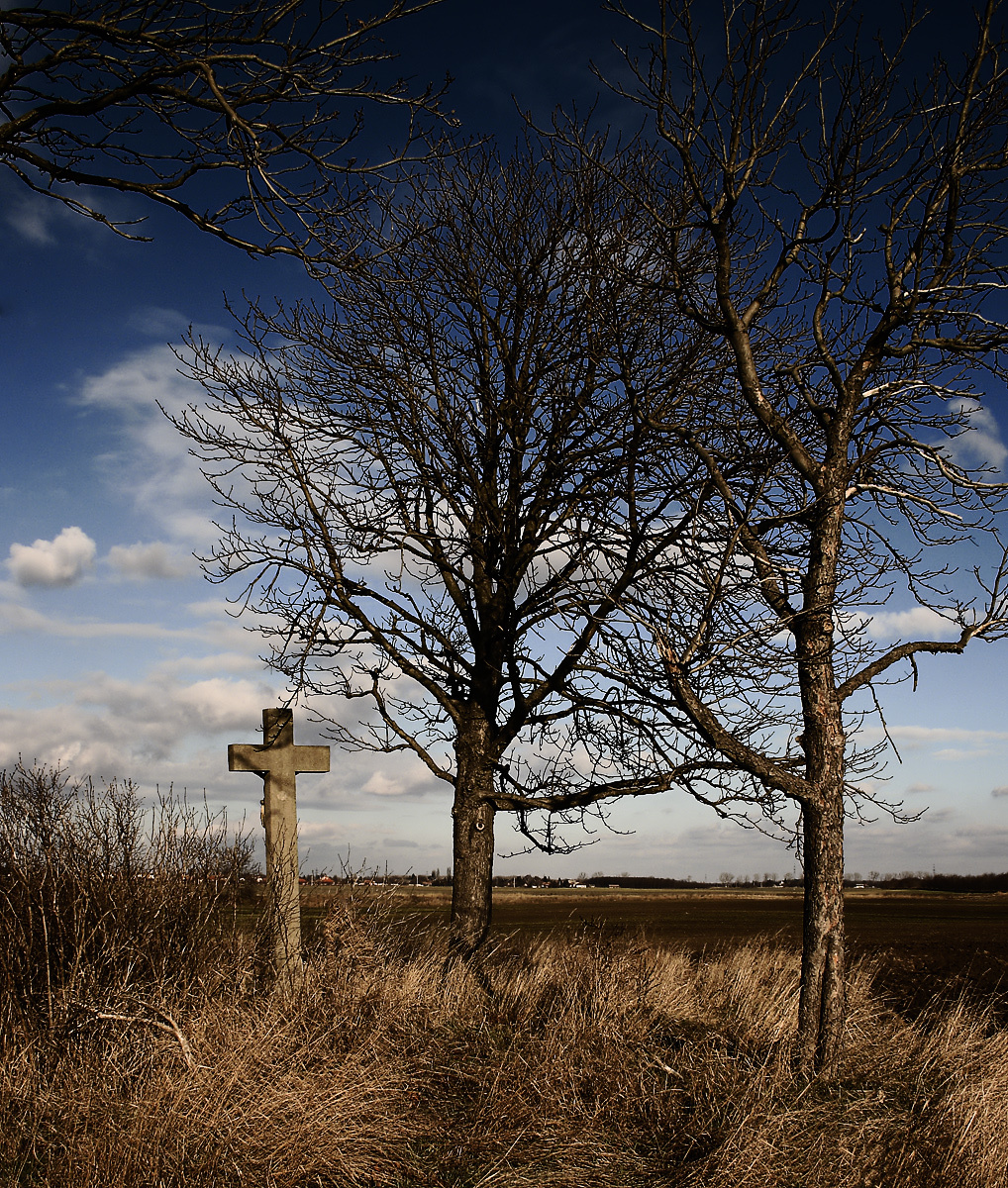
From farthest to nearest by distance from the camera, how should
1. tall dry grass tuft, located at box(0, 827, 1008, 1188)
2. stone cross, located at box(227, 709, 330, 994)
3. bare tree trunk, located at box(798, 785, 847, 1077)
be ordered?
stone cross, located at box(227, 709, 330, 994), bare tree trunk, located at box(798, 785, 847, 1077), tall dry grass tuft, located at box(0, 827, 1008, 1188)

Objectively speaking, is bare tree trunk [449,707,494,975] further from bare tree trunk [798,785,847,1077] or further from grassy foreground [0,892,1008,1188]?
bare tree trunk [798,785,847,1077]

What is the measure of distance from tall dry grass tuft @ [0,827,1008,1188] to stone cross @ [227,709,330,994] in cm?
44

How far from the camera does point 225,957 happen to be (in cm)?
723

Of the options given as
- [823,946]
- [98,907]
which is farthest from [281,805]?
[823,946]

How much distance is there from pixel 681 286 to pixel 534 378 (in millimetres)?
2656

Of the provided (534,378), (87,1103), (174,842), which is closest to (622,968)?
(174,842)

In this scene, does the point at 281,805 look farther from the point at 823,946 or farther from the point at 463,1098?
the point at 823,946

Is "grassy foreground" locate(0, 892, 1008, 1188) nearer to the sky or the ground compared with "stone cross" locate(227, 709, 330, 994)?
nearer to the ground

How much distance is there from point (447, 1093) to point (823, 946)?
2.69 meters

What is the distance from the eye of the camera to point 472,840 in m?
9.25

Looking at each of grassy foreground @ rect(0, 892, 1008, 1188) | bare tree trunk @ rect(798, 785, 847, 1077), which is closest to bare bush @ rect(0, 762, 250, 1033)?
grassy foreground @ rect(0, 892, 1008, 1188)

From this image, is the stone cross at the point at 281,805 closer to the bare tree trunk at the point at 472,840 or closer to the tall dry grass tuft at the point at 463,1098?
the tall dry grass tuft at the point at 463,1098

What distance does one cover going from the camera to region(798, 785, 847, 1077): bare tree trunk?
625 centimetres

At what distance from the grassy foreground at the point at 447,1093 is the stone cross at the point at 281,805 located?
319 millimetres
